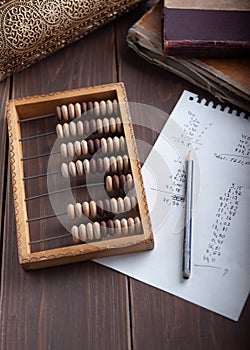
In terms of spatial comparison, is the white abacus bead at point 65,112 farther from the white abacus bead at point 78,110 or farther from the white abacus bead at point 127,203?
the white abacus bead at point 127,203

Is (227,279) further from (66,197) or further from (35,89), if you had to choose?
(35,89)

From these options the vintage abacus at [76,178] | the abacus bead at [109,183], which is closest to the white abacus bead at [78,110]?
the vintage abacus at [76,178]

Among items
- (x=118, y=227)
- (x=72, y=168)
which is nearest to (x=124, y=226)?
(x=118, y=227)

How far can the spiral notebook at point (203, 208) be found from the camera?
735mm

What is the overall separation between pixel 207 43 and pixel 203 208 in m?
0.23

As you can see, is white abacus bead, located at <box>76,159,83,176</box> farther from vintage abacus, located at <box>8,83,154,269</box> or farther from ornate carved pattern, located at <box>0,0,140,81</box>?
ornate carved pattern, located at <box>0,0,140,81</box>

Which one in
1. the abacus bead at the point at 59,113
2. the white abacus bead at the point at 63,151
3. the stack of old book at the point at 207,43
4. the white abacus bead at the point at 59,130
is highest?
the stack of old book at the point at 207,43

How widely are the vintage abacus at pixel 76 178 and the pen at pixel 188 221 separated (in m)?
0.04

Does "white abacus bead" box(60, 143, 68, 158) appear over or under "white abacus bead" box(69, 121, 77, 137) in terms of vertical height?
under

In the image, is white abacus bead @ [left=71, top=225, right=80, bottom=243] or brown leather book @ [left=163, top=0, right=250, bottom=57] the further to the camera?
brown leather book @ [left=163, top=0, right=250, bottom=57]

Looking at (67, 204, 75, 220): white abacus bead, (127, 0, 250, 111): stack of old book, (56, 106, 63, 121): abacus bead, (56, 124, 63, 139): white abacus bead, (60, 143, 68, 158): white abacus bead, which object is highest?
(127, 0, 250, 111): stack of old book

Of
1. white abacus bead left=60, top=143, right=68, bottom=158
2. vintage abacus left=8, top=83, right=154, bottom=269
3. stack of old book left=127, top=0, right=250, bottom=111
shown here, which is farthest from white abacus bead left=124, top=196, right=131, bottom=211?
stack of old book left=127, top=0, right=250, bottom=111

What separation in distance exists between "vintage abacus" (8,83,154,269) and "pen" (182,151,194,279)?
0.15 ft

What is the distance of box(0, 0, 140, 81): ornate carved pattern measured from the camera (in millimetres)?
859
